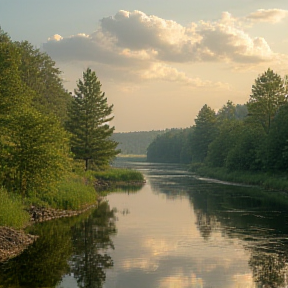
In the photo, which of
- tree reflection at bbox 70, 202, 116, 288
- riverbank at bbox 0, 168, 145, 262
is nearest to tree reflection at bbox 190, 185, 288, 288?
tree reflection at bbox 70, 202, 116, 288

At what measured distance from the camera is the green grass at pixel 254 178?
5906cm

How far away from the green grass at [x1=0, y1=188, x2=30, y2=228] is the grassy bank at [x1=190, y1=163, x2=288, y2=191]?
36.6 m

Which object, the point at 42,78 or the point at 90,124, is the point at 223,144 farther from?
the point at 42,78

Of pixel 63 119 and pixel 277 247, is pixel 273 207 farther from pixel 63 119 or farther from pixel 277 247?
pixel 63 119

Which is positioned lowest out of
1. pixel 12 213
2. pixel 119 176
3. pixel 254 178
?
pixel 119 176

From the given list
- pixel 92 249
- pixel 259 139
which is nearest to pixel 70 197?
pixel 92 249

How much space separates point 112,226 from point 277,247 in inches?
472

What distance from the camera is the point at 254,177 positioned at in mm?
68438

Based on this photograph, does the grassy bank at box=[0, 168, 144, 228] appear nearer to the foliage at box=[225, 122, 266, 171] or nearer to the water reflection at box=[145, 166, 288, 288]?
the water reflection at box=[145, 166, 288, 288]

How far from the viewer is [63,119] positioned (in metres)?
76.0

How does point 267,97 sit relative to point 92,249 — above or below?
above

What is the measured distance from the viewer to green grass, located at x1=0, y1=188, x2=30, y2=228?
25188mm

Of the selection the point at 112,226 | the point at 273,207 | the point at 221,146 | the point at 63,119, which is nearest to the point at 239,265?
the point at 112,226

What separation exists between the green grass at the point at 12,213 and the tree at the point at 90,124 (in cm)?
4215
